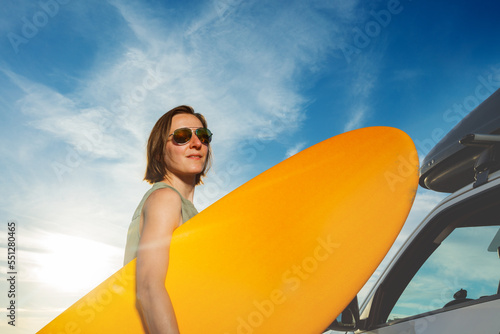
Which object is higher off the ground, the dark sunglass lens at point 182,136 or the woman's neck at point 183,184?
the dark sunglass lens at point 182,136

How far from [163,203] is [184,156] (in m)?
0.48

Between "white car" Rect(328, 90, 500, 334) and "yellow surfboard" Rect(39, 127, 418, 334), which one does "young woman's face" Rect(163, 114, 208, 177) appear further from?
"white car" Rect(328, 90, 500, 334)

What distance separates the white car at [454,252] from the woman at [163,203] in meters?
0.94

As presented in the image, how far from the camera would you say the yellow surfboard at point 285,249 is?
1.86 meters

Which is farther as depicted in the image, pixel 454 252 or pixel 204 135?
pixel 204 135

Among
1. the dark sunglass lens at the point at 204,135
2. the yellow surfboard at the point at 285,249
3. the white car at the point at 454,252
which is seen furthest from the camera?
the dark sunglass lens at the point at 204,135

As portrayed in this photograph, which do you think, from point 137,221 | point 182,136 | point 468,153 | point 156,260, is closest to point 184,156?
point 182,136

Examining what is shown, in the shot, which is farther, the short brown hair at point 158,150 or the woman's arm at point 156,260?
the short brown hair at point 158,150

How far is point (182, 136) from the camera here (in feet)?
6.35

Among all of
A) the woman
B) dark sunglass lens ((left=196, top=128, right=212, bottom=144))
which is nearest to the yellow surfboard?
the woman

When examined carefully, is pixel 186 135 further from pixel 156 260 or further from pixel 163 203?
pixel 156 260

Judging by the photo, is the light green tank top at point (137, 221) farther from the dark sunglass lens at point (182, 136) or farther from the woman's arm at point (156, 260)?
the dark sunglass lens at point (182, 136)

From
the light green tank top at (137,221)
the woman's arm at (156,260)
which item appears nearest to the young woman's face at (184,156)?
the light green tank top at (137,221)

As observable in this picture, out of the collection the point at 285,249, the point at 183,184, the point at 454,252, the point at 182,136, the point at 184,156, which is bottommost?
the point at 454,252
